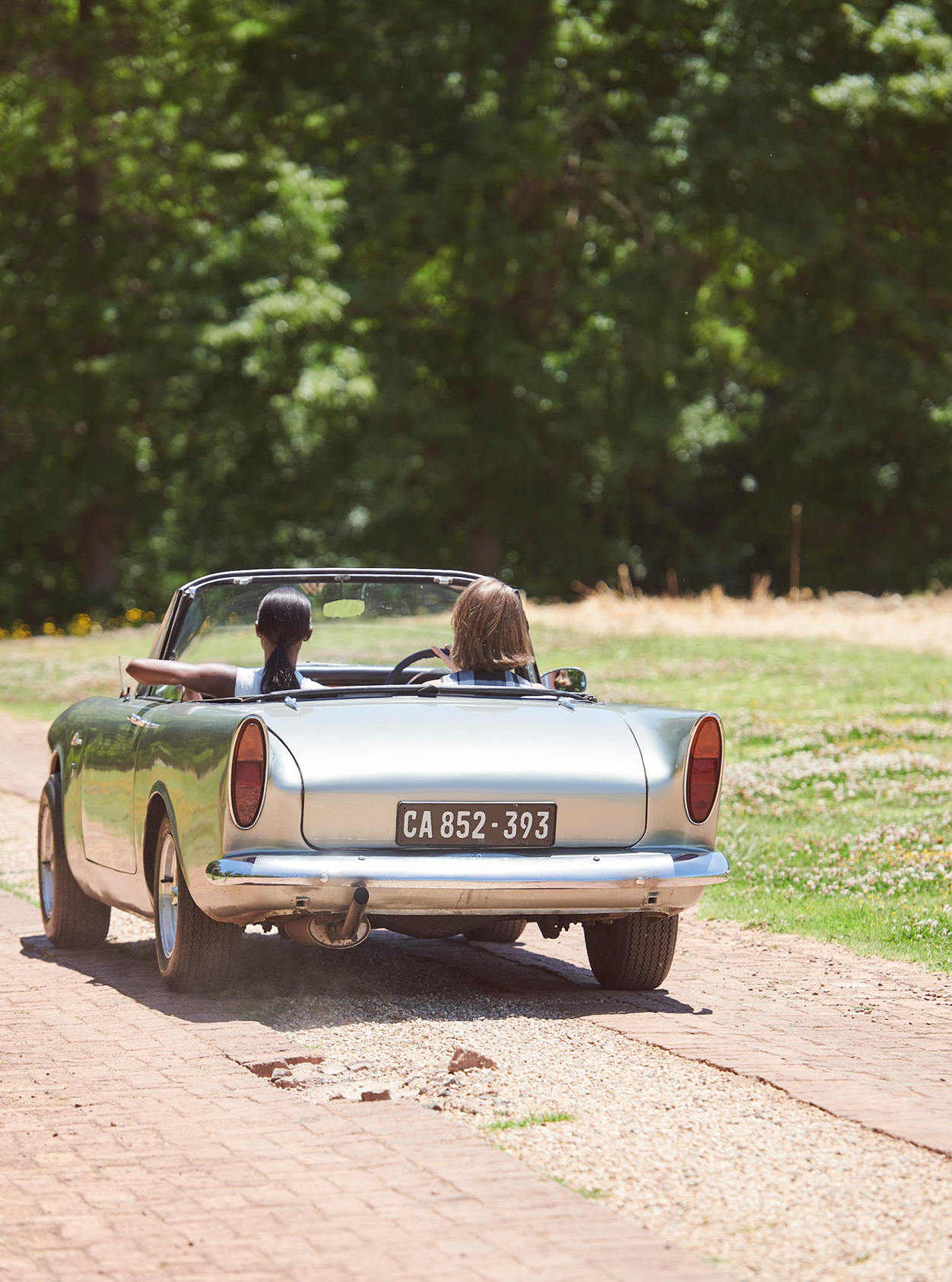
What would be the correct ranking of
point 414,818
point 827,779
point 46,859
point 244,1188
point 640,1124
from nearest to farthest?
point 244,1188, point 640,1124, point 414,818, point 46,859, point 827,779

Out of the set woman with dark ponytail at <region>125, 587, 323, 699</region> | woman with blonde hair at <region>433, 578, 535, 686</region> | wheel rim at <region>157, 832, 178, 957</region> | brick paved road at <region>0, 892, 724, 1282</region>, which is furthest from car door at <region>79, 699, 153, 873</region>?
brick paved road at <region>0, 892, 724, 1282</region>

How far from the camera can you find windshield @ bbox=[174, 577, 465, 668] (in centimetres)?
755

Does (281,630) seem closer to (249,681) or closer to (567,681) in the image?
(249,681)

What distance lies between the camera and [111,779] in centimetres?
754

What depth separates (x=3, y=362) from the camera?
122 ft

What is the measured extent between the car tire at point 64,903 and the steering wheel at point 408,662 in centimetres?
166

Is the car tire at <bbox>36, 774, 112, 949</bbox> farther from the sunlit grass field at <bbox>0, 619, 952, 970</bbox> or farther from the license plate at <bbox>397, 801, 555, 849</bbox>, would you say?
the license plate at <bbox>397, 801, 555, 849</bbox>

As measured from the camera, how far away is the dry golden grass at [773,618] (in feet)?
80.1

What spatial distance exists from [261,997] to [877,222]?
32.3 meters

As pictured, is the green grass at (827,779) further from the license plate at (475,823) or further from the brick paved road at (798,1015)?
the license plate at (475,823)

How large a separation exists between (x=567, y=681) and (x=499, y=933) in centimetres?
146

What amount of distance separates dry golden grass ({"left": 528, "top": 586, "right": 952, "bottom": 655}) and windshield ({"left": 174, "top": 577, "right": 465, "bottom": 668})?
16.2 m

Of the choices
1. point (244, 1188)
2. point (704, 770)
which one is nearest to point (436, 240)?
point (704, 770)

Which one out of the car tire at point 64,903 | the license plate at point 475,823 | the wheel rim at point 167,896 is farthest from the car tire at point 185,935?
the car tire at point 64,903
